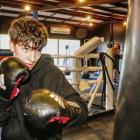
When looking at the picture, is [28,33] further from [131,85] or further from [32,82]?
[131,85]

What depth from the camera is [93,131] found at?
3756 mm

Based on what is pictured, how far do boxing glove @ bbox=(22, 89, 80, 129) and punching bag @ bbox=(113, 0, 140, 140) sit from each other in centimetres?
101

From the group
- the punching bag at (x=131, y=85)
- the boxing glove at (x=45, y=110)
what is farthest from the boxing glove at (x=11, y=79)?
the punching bag at (x=131, y=85)

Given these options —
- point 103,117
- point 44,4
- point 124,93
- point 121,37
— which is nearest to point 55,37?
point 121,37

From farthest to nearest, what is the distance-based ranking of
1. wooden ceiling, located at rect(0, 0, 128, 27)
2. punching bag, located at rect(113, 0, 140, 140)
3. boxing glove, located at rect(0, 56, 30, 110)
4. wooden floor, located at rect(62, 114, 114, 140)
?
1. wooden ceiling, located at rect(0, 0, 128, 27)
2. wooden floor, located at rect(62, 114, 114, 140)
3. punching bag, located at rect(113, 0, 140, 140)
4. boxing glove, located at rect(0, 56, 30, 110)

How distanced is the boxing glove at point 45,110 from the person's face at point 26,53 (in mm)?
364

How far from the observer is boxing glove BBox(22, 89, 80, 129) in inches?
39.1

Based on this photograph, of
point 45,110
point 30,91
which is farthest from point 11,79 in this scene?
point 45,110

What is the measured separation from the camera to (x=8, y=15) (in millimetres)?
9742

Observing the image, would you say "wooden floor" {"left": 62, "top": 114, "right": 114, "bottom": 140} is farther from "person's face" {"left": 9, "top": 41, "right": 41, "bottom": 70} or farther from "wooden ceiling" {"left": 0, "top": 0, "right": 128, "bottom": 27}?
"wooden ceiling" {"left": 0, "top": 0, "right": 128, "bottom": 27}

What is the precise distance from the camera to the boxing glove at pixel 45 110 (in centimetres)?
99

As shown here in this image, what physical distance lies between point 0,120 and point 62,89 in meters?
0.38

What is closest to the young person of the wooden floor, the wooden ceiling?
the wooden floor

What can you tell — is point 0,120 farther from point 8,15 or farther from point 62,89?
point 8,15
